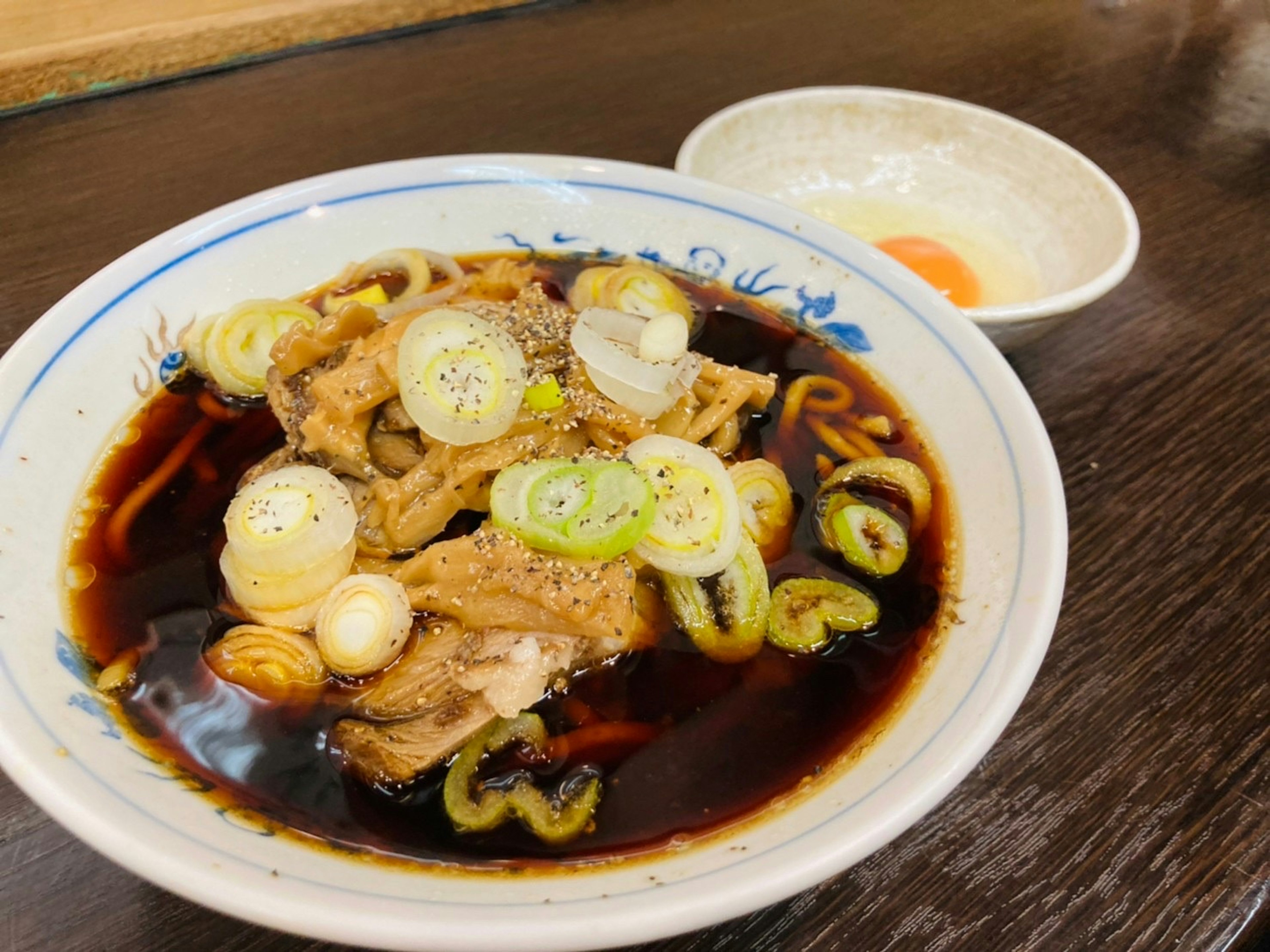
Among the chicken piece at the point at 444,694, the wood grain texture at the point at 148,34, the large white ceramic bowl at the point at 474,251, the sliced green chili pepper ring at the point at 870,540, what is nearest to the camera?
the large white ceramic bowl at the point at 474,251

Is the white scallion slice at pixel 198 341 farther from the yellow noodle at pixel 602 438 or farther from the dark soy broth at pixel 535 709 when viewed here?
the yellow noodle at pixel 602 438

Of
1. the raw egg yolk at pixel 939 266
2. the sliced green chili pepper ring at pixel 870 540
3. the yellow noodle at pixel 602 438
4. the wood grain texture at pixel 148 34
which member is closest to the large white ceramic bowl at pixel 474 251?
the sliced green chili pepper ring at pixel 870 540

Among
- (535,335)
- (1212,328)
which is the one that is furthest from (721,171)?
(1212,328)

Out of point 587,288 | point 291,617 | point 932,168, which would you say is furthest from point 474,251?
point 932,168

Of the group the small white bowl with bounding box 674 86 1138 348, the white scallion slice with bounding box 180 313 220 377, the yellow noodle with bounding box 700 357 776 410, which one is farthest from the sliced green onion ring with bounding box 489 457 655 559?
the small white bowl with bounding box 674 86 1138 348

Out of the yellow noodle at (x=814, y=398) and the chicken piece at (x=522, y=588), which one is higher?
the chicken piece at (x=522, y=588)

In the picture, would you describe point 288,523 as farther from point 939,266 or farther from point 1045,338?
point 939,266
